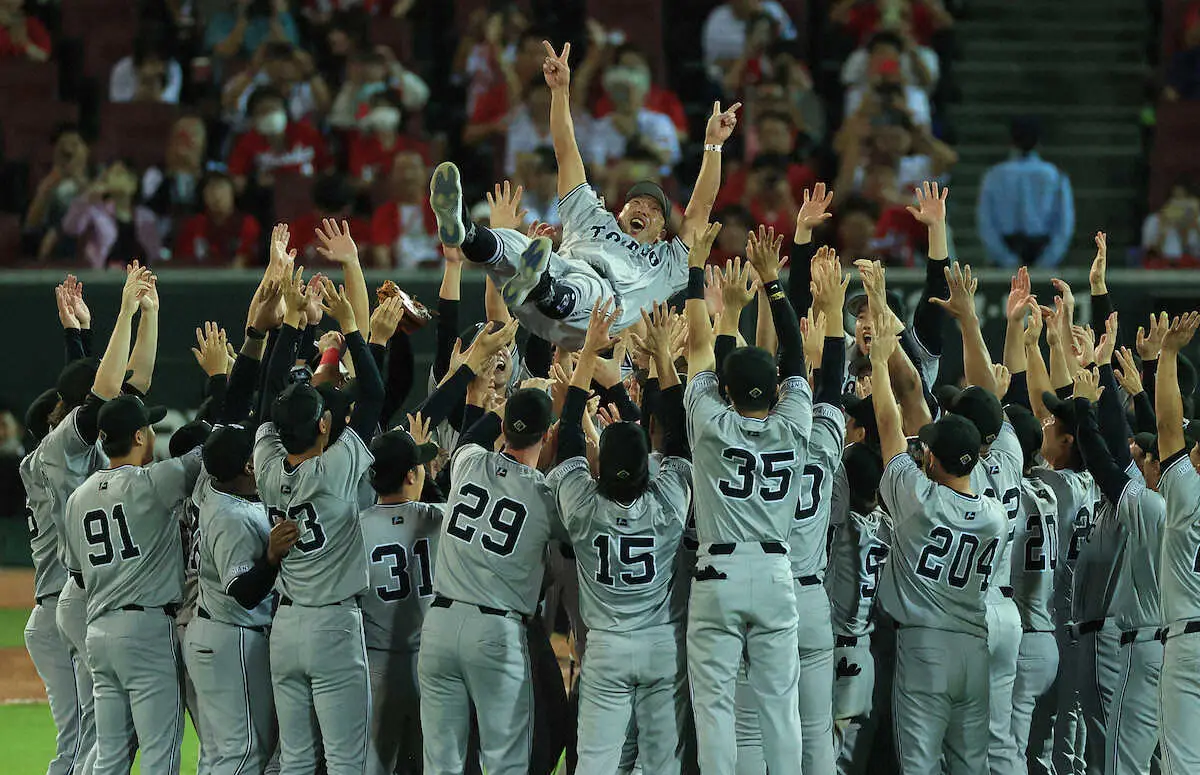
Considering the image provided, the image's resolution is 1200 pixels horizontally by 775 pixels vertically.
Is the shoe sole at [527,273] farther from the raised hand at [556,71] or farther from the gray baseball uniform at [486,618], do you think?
the raised hand at [556,71]

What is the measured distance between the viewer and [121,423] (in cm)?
723

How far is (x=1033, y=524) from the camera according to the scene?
7559mm

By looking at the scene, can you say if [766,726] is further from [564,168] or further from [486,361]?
[564,168]

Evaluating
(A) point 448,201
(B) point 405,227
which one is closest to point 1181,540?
(A) point 448,201

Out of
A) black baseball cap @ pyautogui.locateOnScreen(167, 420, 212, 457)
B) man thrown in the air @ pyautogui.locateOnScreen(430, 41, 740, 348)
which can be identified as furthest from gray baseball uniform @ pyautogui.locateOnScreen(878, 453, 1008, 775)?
black baseball cap @ pyautogui.locateOnScreen(167, 420, 212, 457)

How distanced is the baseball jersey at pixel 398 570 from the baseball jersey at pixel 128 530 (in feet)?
2.73

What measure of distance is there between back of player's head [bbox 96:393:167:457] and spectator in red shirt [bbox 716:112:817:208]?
820 cm

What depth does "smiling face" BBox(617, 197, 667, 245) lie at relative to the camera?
875 cm

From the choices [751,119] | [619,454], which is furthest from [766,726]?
[751,119]

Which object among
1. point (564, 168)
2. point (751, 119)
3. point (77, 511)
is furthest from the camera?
point (751, 119)

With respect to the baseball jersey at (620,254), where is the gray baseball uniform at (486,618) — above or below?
below

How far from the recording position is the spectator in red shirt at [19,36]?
16.8m

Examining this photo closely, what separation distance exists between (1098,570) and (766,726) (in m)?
1.81


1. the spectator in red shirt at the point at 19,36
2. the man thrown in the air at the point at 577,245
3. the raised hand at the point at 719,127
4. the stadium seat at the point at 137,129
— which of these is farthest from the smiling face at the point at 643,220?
the spectator in red shirt at the point at 19,36
